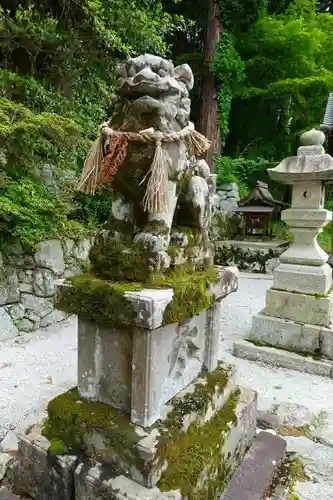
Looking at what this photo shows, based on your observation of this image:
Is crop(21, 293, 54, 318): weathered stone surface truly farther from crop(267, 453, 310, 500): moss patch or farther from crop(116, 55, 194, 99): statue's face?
crop(116, 55, 194, 99): statue's face

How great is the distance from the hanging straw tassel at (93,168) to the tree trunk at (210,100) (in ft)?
28.6

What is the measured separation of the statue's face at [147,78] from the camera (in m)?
1.33

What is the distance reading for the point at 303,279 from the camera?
354cm

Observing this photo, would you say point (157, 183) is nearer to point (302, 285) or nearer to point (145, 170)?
point (145, 170)

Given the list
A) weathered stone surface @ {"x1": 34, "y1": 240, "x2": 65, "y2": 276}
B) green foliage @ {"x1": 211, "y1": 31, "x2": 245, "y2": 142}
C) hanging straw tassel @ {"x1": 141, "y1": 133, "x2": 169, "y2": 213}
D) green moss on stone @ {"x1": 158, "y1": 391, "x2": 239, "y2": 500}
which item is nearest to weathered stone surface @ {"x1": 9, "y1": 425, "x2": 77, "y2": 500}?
green moss on stone @ {"x1": 158, "y1": 391, "x2": 239, "y2": 500}

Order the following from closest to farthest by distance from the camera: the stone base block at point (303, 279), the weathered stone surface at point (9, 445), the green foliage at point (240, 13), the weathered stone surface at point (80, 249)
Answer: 1. the weathered stone surface at point (9, 445)
2. the stone base block at point (303, 279)
3. the weathered stone surface at point (80, 249)
4. the green foliage at point (240, 13)

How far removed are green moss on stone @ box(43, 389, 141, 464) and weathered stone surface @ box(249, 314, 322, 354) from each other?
250 centimetres

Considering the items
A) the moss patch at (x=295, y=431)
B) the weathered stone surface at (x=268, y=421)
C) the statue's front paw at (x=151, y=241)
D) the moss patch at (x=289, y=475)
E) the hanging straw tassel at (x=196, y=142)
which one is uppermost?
the hanging straw tassel at (x=196, y=142)

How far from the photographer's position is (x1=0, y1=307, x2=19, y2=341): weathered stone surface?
4.02 metres

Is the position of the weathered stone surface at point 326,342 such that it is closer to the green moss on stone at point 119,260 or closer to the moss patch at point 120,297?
the moss patch at point 120,297

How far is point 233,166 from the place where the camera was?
1069cm

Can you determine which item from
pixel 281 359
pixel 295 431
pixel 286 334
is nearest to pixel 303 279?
pixel 286 334

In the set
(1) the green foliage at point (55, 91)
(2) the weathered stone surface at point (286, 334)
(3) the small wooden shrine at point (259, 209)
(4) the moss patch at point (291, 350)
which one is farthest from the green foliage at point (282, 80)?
(4) the moss patch at point (291, 350)

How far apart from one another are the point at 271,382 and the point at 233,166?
340 inches
